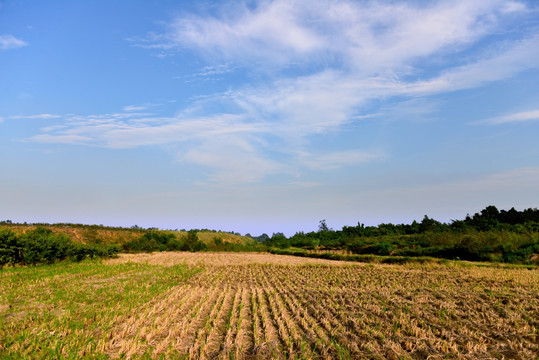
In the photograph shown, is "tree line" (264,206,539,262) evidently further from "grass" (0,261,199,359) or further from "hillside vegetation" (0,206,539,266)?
"grass" (0,261,199,359)

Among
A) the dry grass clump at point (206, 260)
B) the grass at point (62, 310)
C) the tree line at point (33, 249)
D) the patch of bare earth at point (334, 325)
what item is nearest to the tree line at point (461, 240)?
the dry grass clump at point (206, 260)

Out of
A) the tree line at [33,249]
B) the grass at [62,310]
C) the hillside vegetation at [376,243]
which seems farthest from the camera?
the hillside vegetation at [376,243]

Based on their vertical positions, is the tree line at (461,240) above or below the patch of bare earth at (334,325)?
above

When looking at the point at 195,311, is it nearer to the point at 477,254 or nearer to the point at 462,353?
the point at 462,353

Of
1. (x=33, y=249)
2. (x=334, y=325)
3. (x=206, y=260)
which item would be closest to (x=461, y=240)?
(x=206, y=260)

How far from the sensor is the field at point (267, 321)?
24.8ft

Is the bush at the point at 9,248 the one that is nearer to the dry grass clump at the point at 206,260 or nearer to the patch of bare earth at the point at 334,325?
the dry grass clump at the point at 206,260

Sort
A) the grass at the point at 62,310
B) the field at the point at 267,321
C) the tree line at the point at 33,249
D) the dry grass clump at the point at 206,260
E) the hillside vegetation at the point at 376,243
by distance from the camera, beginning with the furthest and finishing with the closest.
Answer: the dry grass clump at the point at 206,260, the hillside vegetation at the point at 376,243, the tree line at the point at 33,249, the field at the point at 267,321, the grass at the point at 62,310

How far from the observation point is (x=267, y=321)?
33.1 feet

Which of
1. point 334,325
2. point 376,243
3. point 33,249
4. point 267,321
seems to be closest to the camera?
point 334,325

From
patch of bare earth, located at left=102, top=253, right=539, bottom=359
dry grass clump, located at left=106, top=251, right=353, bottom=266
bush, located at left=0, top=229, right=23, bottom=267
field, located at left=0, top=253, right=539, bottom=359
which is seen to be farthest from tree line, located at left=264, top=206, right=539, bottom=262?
bush, located at left=0, top=229, right=23, bottom=267

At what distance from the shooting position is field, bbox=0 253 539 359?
7.56 meters

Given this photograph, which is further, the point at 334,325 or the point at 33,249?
the point at 33,249

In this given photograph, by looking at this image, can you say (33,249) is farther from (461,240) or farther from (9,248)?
(461,240)
